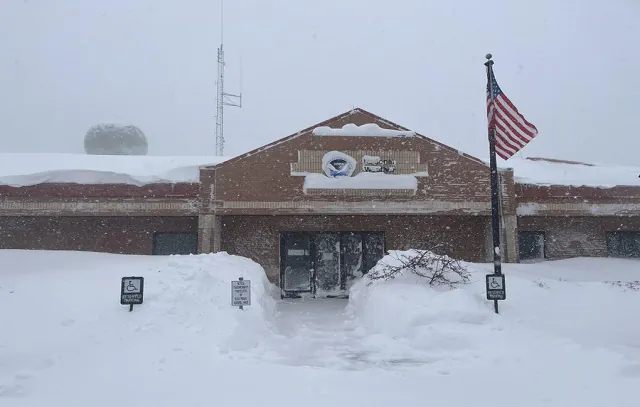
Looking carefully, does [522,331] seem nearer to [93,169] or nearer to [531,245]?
[531,245]

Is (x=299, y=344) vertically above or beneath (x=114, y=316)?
beneath

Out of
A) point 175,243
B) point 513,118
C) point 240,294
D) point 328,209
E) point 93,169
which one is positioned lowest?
point 240,294

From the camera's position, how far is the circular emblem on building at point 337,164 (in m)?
17.3

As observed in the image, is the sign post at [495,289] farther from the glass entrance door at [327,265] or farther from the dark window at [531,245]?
the dark window at [531,245]

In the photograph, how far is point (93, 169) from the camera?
62.8ft

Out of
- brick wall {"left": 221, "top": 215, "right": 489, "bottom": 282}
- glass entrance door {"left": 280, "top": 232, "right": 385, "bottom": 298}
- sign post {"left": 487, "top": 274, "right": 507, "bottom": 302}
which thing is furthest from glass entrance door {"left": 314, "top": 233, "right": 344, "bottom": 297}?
sign post {"left": 487, "top": 274, "right": 507, "bottom": 302}

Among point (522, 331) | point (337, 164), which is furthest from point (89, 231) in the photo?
point (522, 331)

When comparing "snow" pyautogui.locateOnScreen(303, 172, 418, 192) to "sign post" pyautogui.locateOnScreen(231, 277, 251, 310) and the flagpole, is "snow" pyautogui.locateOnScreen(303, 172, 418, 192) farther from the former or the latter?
"sign post" pyautogui.locateOnScreen(231, 277, 251, 310)

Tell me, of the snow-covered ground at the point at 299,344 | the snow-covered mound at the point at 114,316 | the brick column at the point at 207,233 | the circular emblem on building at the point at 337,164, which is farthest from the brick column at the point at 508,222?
the brick column at the point at 207,233

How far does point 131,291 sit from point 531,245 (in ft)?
51.3

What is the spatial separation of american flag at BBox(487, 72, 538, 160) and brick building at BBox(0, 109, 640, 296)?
5069 millimetres

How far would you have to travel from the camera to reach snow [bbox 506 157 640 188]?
19.6m

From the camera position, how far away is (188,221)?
60.9ft

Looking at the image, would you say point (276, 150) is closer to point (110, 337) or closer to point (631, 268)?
point (110, 337)
